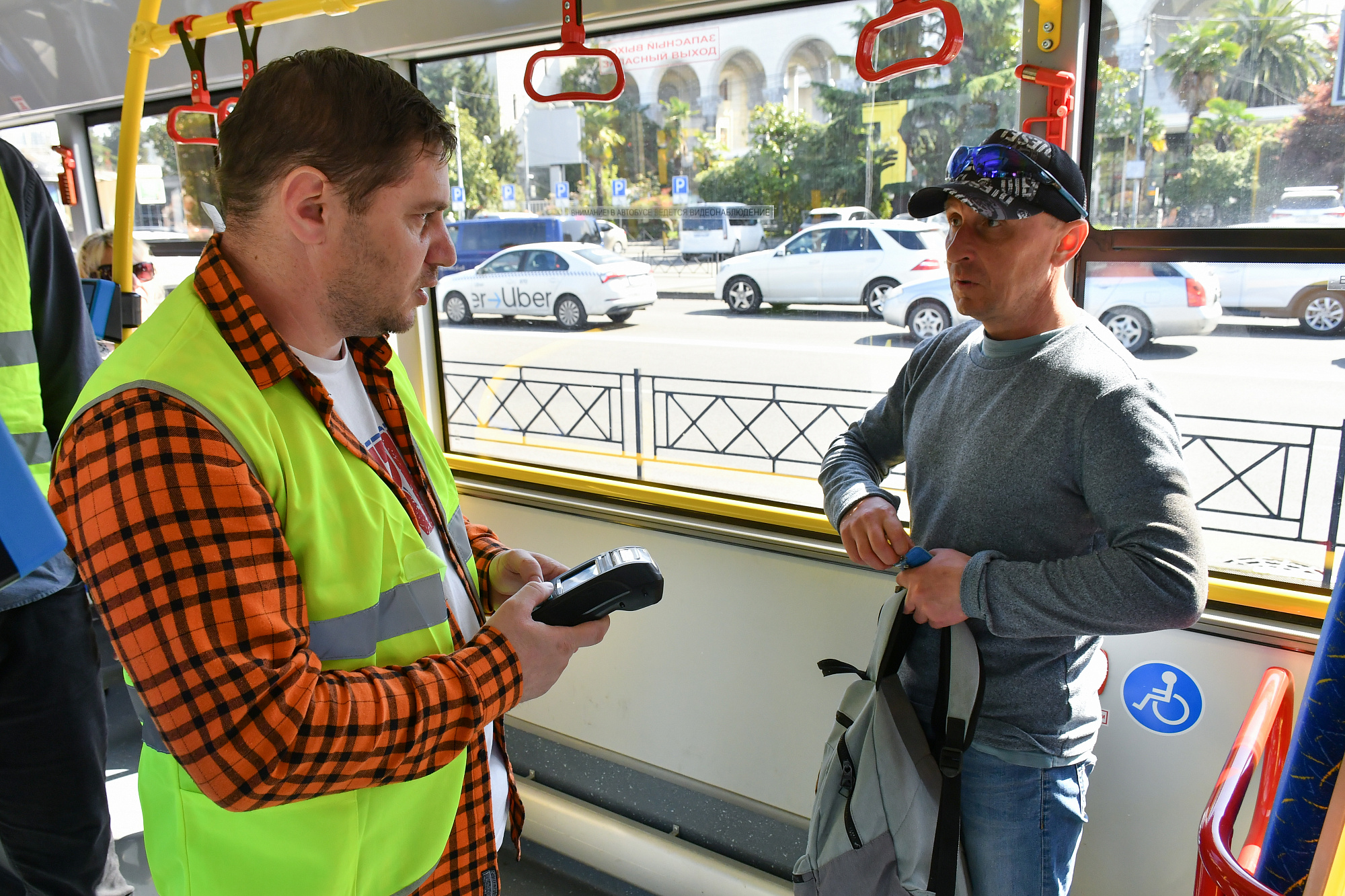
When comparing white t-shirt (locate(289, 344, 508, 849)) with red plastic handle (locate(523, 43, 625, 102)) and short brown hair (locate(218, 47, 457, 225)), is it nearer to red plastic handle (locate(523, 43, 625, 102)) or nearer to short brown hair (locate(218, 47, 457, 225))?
short brown hair (locate(218, 47, 457, 225))

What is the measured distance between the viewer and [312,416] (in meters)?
0.99

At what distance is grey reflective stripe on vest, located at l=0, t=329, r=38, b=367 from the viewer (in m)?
1.66

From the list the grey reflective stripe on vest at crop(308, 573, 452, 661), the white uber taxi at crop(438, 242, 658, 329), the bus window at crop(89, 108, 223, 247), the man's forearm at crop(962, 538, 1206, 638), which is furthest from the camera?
the bus window at crop(89, 108, 223, 247)

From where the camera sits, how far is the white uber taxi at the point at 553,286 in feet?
8.91

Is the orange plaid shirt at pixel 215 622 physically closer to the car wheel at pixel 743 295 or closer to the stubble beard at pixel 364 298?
the stubble beard at pixel 364 298

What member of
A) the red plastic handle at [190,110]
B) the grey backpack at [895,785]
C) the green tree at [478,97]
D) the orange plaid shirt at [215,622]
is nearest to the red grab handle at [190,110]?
the red plastic handle at [190,110]

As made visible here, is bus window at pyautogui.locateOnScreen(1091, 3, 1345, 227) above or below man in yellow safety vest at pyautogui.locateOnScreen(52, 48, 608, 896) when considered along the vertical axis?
above

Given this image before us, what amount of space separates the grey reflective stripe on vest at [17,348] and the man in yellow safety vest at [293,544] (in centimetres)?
94

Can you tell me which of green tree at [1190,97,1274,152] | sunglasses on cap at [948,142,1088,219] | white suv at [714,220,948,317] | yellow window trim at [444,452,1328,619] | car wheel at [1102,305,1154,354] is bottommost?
yellow window trim at [444,452,1328,619]

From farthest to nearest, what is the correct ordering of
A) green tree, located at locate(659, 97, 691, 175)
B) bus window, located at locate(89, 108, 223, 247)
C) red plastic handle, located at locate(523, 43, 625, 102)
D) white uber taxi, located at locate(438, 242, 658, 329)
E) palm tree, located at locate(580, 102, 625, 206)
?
bus window, located at locate(89, 108, 223, 247) < white uber taxi, located at locate(438, 242, 658, 329) < palm tree, located at locate(580, 102, 625, 206) < green tree, located at locate(659, 97, 691, 175) < red plastic handle, located at locate(523, 43, 625, 102)

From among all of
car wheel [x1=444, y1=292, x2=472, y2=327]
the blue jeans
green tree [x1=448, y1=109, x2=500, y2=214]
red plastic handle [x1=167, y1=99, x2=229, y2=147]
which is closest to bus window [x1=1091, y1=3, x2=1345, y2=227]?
the blue jeans

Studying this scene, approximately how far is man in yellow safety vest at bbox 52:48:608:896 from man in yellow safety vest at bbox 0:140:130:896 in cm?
84

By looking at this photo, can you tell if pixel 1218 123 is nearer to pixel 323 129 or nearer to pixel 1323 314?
pixel 1323 314

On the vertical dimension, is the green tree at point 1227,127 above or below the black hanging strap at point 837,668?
above
